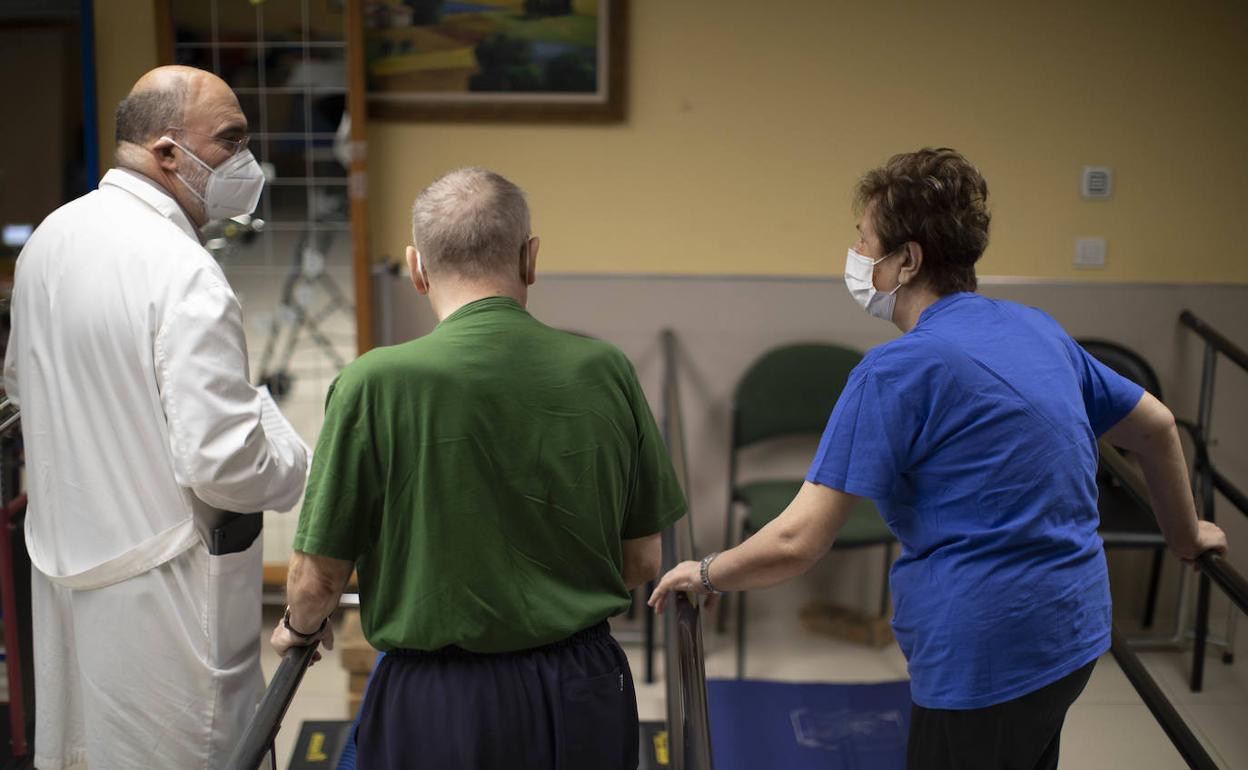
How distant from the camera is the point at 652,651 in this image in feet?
11.1

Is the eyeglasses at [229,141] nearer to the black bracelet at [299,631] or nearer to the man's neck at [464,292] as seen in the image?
the man's neck at [464,292]

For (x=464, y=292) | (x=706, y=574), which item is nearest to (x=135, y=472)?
(x=464, y=292)

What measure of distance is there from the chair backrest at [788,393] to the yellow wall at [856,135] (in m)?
0.29

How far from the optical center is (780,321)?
371 centimetres

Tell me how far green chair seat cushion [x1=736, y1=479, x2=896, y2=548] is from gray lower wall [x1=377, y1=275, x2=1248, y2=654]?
12.0 inches

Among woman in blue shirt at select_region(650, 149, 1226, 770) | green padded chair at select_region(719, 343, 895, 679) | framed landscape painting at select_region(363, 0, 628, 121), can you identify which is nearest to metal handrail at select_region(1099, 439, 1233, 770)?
woman in blue shirt at select_region(650, 149, 1226, 770)

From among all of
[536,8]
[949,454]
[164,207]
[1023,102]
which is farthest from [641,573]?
[1023,102]

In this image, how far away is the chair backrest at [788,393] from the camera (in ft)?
12.0

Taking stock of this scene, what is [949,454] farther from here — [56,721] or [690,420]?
[690,420]

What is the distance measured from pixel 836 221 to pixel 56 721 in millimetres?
2698

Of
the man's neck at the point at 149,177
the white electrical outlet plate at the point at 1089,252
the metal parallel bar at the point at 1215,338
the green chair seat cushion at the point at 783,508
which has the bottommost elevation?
the green chair seat cushion at the point at 783,508

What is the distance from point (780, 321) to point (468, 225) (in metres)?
2.46

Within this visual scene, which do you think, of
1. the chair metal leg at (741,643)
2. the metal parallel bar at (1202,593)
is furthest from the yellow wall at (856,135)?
the chair metal leg at (741,643)

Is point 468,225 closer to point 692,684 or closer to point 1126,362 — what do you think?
point 692,684
